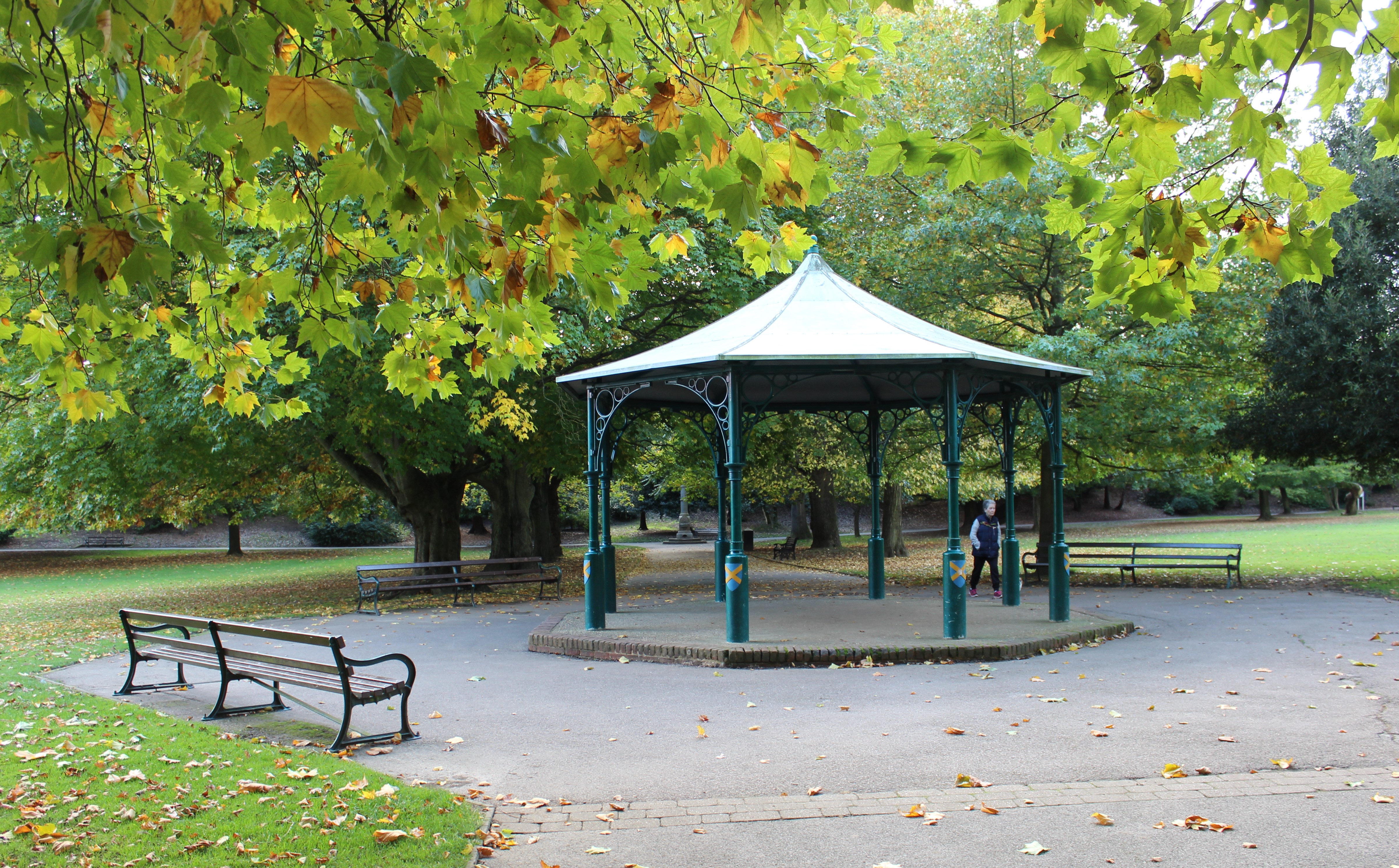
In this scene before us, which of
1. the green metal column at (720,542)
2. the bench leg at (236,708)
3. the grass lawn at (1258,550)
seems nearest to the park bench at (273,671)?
the bench leg at (236,708)

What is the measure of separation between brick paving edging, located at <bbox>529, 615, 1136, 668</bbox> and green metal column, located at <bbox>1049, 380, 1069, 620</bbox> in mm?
1106

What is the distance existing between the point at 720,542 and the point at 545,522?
40.7 ft

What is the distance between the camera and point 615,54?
468cm

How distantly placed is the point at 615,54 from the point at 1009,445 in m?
11.1

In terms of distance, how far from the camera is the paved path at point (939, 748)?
4707mm

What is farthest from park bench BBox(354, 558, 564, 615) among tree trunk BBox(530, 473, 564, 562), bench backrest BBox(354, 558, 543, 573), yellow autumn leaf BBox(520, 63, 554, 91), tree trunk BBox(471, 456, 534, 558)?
yellow autumn leaf BBox(520, 63, 554, 91)

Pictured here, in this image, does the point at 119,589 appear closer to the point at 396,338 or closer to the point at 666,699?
the point at 396,338

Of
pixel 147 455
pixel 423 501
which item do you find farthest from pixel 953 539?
pixel 147 455

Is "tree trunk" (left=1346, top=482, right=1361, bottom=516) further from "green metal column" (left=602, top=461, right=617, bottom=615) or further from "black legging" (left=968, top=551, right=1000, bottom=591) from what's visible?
"green metal column" (left=602, top=461, right=617, bottom=615)

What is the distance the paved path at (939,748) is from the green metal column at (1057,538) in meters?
0.98

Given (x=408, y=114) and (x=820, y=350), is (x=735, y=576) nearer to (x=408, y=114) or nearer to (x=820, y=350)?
(x=820, y=350)

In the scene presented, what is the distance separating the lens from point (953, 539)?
36.7 ft

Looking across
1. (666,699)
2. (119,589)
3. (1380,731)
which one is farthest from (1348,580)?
(119,589)

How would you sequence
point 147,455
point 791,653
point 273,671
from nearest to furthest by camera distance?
point 273,671, point 791,653, point 147,455
